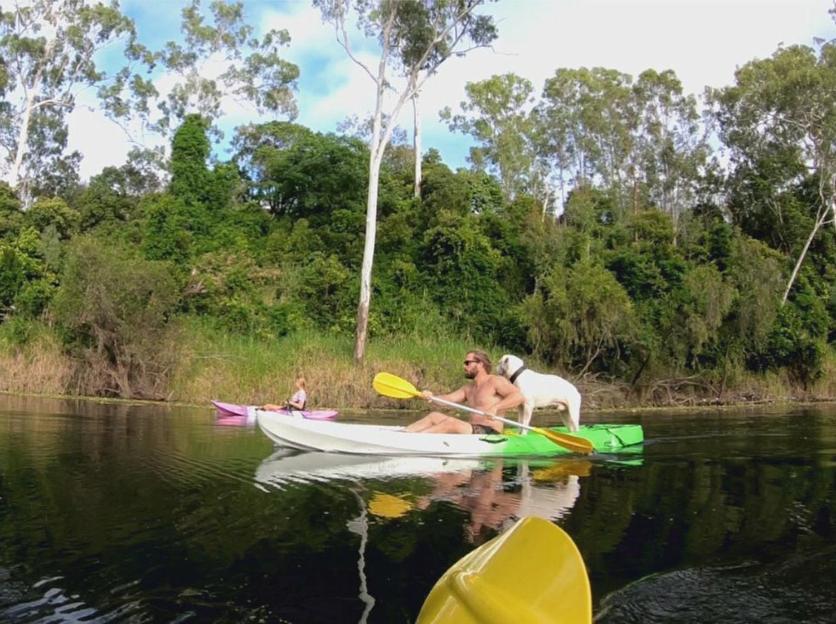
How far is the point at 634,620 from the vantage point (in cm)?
446

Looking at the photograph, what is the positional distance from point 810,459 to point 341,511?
7.16m

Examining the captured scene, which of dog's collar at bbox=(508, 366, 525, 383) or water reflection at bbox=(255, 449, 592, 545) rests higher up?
dog's collar at bbox=(508, 366, 525, 383)

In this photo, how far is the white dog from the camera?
11.0 metres

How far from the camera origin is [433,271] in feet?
87.5

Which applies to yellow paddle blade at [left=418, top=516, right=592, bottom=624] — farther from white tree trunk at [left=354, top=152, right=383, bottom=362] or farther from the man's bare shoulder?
white tree trunk at [left=354, top=152, right=383, bottom=362]

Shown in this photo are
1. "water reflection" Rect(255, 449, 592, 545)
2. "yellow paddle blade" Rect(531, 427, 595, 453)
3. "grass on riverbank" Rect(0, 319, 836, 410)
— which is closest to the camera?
"water reflection" Rect(255, 449, 592, 545)

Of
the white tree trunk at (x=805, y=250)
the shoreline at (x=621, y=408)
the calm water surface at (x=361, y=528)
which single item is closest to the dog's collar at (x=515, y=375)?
the calm water surface at (x=361, y=528)

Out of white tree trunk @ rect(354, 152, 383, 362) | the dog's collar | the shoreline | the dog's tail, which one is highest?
white tree trunk @ rect(354, 152, 383, 362)

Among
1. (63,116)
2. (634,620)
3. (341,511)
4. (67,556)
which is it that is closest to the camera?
(634,620)

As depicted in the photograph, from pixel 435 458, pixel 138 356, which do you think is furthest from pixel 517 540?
pixel 138 356

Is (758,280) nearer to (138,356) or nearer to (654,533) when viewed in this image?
(138,356)

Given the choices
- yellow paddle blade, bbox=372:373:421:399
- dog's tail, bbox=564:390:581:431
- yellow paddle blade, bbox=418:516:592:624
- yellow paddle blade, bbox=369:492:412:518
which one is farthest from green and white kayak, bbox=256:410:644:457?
yellow paddle blade, bbox=418:516:592:624

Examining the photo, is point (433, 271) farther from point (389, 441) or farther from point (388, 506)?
point (388, 506)

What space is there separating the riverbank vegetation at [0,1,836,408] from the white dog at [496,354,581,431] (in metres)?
8.27
